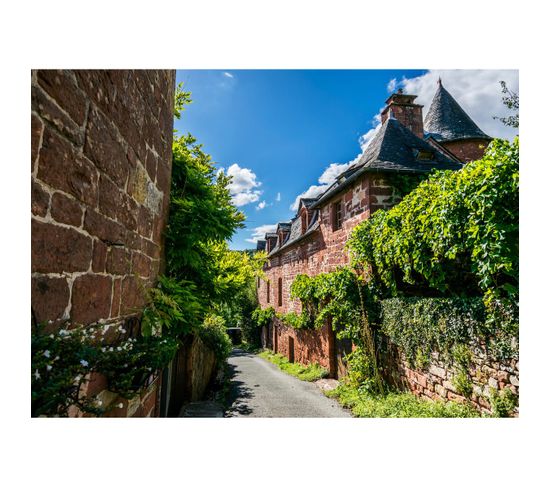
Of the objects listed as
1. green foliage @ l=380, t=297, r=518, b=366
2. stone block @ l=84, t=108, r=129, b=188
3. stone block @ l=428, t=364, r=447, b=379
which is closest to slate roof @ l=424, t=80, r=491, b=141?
green foliage @ l=380, t=297, r=518, b=366

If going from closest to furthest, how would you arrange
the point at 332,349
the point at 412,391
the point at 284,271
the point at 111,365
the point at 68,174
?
1. the point at 68,174
2. the point at 111,365
3. the point at 412,391
4. the point at 332,349
5. the point at 284,271

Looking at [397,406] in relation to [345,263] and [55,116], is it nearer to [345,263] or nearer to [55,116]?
[345,263]

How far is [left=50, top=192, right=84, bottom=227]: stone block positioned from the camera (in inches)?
51.0

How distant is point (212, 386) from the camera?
29.9 ft

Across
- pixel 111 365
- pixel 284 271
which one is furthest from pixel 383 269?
pixel 284 271

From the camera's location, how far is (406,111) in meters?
11.6

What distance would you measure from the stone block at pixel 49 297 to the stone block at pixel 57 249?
0.05 m

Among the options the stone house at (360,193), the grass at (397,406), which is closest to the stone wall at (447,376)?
the grass at (397,406)

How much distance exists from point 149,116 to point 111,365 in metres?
1.88

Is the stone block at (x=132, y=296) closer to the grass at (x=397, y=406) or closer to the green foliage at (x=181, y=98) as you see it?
the green foliage at (x=181, y=98)

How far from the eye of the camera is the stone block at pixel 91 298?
1486 mm

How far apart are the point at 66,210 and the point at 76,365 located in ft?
2.15

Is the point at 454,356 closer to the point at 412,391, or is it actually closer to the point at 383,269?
the point at 412,391

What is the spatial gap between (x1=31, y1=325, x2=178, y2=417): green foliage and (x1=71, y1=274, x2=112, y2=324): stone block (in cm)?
7
